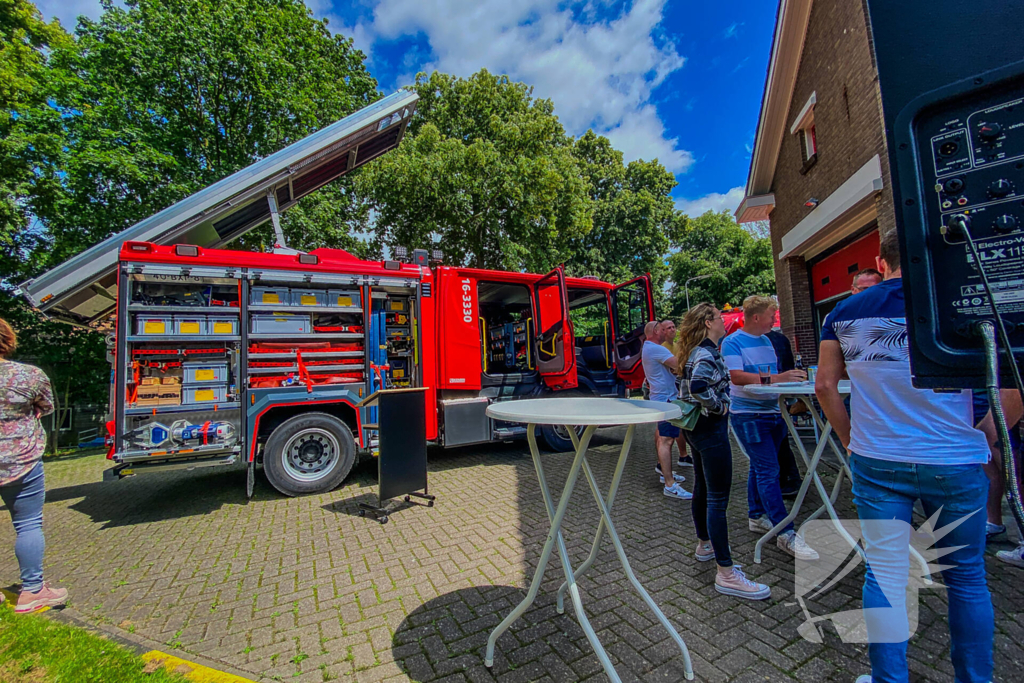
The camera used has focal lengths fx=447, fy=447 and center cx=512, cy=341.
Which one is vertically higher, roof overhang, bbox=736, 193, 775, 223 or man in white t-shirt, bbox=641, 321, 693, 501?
roof overhang, bbox=736, 193, 775, 223

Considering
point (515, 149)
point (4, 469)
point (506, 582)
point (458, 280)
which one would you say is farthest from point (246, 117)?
point (506, 582)

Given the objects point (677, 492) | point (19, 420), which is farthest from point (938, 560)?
point (19, 420)

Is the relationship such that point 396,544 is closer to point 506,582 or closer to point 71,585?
point 506,582

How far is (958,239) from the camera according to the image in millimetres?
994

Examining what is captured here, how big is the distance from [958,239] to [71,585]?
5281 millimetres

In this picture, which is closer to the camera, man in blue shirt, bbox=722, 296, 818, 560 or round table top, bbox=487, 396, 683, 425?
round table top, bbox=487, 396, 683, 425

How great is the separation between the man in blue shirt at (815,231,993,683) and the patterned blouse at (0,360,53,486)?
15.1 feet

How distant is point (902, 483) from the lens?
5.65 feet

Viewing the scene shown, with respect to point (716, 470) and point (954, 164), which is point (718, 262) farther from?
point (954, 164)

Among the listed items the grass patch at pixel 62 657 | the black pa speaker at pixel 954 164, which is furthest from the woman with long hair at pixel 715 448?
the grass patch at pixel 62 657

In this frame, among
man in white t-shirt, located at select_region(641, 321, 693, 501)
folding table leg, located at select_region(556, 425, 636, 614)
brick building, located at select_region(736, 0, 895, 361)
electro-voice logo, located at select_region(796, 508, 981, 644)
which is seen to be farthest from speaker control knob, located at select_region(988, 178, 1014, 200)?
brick building, located at select_region(736, 0, 895, 361)

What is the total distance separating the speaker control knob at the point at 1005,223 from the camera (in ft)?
3.08

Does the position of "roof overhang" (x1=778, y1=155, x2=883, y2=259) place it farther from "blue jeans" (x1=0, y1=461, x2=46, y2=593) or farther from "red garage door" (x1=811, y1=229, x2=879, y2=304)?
"blue jeans" (x1=0, y1=461, x2=46, y2=593)

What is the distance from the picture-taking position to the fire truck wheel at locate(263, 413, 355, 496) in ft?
16.5
